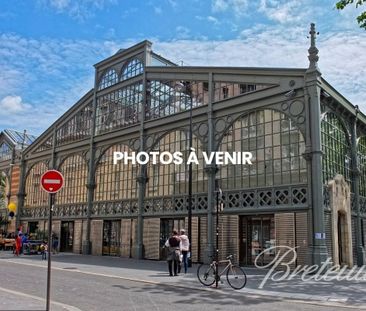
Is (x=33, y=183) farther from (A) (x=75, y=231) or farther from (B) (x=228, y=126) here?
(B) (x=228, y=126)

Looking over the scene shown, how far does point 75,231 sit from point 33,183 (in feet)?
33.2

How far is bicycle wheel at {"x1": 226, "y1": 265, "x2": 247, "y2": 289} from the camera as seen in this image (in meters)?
14.3

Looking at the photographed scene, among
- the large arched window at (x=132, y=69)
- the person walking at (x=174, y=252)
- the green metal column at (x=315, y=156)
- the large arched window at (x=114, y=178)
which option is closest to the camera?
the person walking at (x=174, y=252)

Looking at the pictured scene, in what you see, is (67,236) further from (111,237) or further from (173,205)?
(173,205)

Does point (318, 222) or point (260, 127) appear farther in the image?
point (260, 127)

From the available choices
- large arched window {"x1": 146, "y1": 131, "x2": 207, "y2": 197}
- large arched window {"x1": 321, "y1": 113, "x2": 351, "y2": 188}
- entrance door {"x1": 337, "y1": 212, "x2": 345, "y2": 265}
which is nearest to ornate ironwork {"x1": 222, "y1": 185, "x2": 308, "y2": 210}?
large arched window {"x1": 321, "y1": 113, "x2": 351, "y2": 188}

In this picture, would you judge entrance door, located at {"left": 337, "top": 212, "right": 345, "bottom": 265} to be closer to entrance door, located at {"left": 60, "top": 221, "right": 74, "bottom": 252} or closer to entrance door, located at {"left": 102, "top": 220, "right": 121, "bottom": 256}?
entrance door, located at {"left": 102, "top": 220, "right": 121, "bottom": 256}

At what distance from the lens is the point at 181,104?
28.6 meters

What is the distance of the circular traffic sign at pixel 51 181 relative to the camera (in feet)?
32.0

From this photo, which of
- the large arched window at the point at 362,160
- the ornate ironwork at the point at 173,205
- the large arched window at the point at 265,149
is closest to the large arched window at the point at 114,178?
the ornate ironwork at the point at 173,205

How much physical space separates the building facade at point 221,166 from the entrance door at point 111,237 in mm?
74

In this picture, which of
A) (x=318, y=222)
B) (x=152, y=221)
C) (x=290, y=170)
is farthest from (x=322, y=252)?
(x=152, y=221)

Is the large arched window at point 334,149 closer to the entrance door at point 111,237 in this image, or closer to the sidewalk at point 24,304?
the entrance door at point 111,237

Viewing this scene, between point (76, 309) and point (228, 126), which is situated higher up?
point (228, 126)
